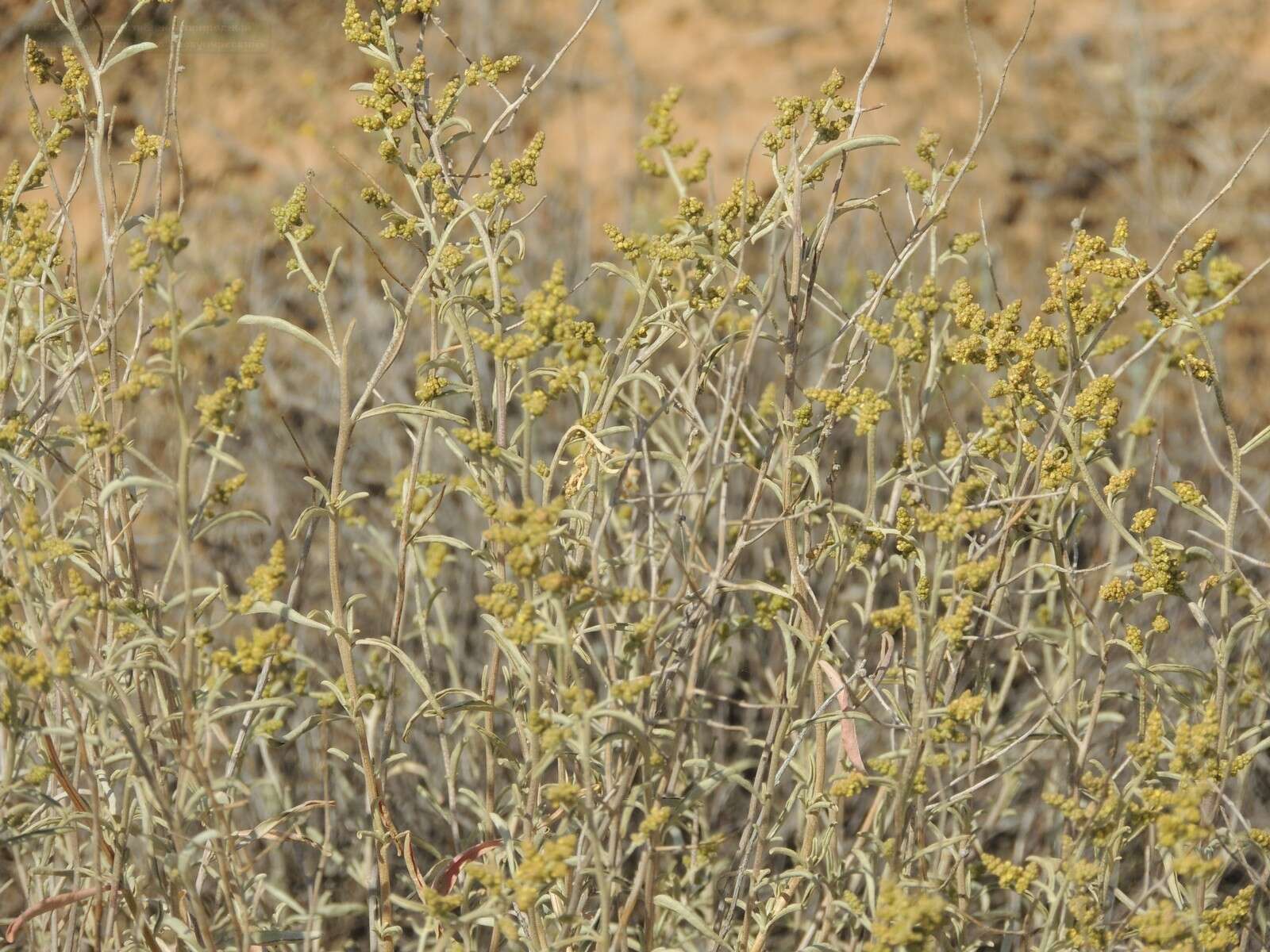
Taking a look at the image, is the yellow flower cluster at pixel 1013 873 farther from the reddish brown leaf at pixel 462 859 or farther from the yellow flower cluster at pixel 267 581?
the yellow flower cluster at pixel 267 581

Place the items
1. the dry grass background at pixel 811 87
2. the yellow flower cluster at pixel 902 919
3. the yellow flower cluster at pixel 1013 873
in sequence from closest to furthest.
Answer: the yellow flower cluster at pixel 902 919 → the yellow flower cluster at pixel 1013 873 → the dry grass background at pixel 811 87

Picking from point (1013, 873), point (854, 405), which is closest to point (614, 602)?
point (854, 405)

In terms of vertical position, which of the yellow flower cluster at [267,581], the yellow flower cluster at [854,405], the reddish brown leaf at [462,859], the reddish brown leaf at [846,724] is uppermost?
the yellow flower cluster at [854,405]

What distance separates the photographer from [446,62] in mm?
3791

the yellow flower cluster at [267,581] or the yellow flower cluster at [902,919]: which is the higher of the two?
the yellow flower cluster at [267,581]

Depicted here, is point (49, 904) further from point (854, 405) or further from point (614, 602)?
point (854, 405)

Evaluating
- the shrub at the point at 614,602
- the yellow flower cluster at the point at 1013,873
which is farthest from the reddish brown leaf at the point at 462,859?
the yellow flower cluster at the point at 1013,873

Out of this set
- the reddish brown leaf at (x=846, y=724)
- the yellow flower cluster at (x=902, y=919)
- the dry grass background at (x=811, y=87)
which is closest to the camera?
the yellow flower cluster at (x=902, y=919)

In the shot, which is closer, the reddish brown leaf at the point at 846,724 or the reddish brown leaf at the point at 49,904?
the reddish brown leaf at the point at 49,904

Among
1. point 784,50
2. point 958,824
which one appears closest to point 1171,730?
point 958,824

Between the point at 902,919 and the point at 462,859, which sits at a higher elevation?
the point at 902,919

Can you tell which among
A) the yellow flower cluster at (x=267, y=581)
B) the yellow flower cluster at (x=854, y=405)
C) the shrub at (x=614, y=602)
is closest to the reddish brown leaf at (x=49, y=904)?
the shrub at (x=614, y=602)

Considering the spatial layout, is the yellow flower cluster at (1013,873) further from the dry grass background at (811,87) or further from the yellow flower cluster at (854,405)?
the dry grass background at (811,87)

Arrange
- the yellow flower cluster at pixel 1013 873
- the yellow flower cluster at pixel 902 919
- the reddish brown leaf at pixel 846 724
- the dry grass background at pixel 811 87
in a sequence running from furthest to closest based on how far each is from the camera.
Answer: the dry grass background at pixel 811 87 < the reddish brown leaf at pixel 846 724 < the yellow flower cluster at pixel 1013 873 < the yellow flower cluster at pixel 902 919
